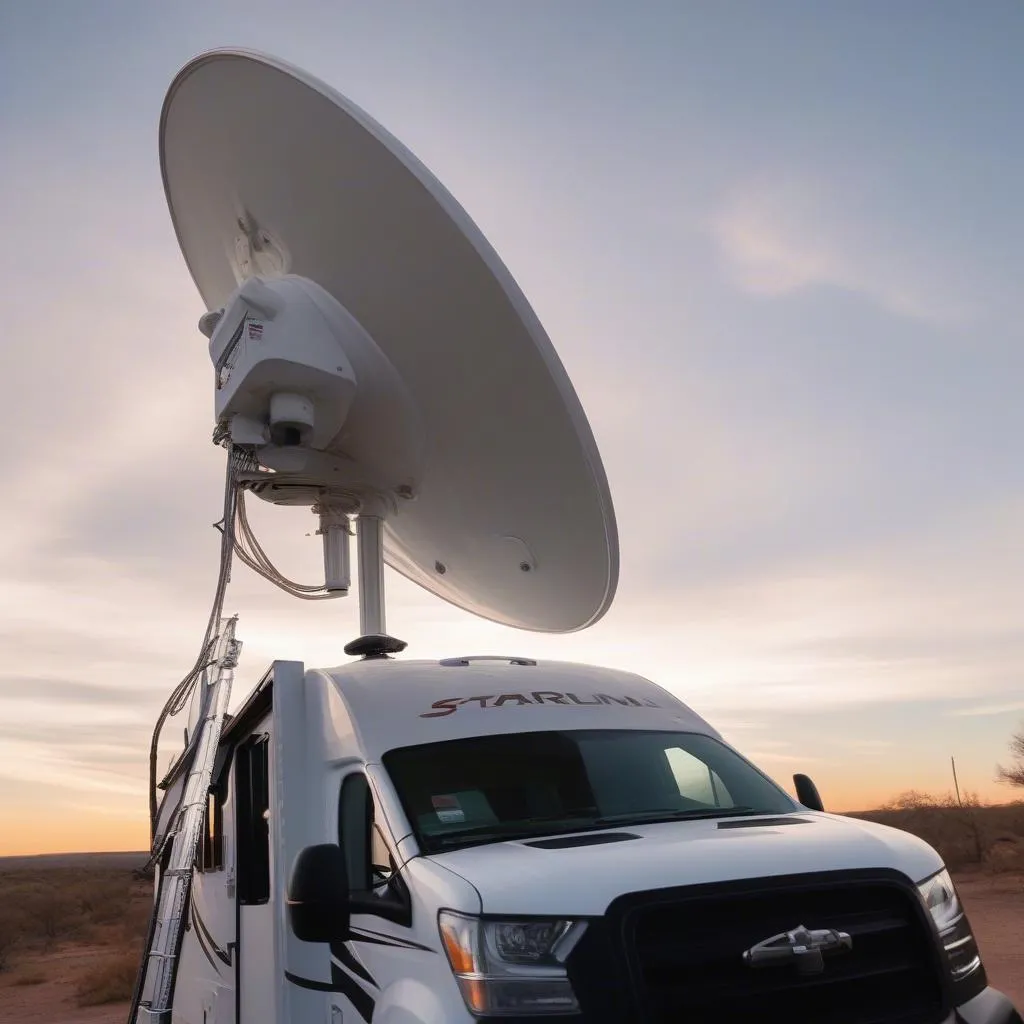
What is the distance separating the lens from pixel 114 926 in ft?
90.9

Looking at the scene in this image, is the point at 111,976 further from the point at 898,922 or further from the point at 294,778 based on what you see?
the point at 898,922

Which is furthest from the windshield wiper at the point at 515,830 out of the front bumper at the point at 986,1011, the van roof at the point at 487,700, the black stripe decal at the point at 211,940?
the black stripe decal at the point at 211,940

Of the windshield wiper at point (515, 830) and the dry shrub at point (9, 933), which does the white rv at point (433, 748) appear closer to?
the windshield wiper at point (515, 830)

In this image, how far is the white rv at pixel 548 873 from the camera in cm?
387

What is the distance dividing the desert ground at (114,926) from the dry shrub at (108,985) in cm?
2

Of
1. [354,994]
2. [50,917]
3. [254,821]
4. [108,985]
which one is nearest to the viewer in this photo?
[354,994]

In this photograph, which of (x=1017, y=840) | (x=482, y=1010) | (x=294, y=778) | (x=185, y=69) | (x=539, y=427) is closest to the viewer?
(x=482, y=1010)

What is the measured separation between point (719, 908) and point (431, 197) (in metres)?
5.85

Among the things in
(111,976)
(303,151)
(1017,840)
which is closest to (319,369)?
(303,151)

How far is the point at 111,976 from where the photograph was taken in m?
17.2

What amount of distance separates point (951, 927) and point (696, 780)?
5.18ft

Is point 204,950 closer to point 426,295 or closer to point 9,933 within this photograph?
point 426,295

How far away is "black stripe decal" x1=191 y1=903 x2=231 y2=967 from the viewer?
7035 mm

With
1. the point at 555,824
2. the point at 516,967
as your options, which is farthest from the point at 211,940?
the point at 516,967
